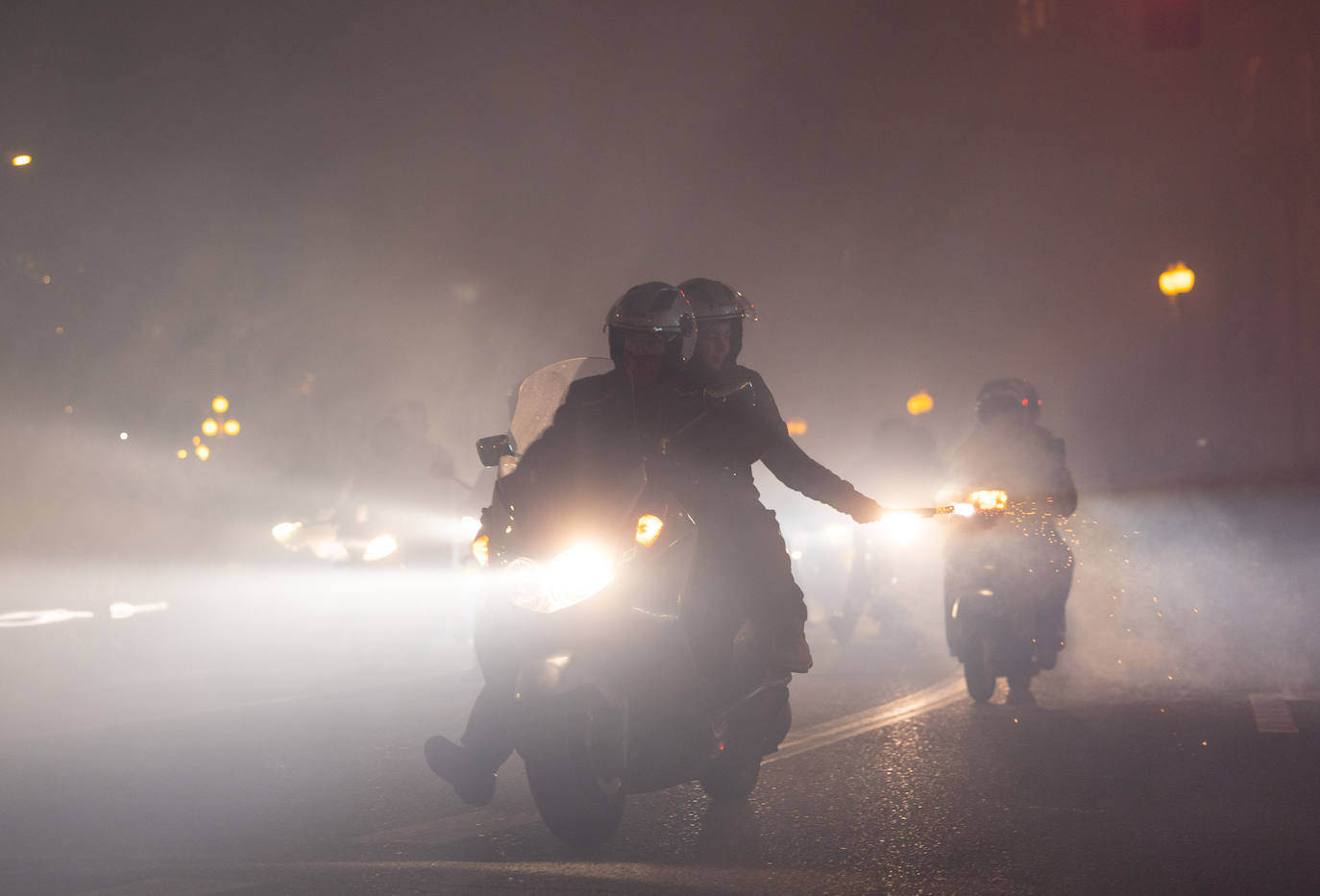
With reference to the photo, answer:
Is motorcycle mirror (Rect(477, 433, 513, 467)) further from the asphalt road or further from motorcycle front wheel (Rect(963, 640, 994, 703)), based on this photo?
motorcycle front wheel (Rect(963, 640, 994, 703))

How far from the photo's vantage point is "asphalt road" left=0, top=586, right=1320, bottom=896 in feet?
14.7

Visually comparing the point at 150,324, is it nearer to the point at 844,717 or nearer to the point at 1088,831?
the point at 844,717

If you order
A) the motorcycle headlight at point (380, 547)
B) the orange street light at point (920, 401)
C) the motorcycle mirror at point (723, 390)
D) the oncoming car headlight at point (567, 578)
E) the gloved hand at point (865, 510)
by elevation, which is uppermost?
the orange street light at point (920, 401)

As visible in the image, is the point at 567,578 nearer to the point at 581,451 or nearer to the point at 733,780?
the point at 581,451

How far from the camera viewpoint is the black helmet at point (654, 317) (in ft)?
17.1

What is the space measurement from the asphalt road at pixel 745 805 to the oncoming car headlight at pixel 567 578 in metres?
0.85

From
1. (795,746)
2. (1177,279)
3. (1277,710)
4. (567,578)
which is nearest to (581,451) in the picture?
(567,578)

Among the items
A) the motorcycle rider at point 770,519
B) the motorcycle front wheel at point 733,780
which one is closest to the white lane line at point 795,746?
the motorcycle front wheel at point 733,780

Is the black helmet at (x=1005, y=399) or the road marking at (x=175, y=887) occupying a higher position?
the black helmet at (x=1005, y=399)

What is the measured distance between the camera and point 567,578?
4.66 metres

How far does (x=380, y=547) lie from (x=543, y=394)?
777 cm

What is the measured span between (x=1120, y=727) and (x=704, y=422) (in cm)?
367

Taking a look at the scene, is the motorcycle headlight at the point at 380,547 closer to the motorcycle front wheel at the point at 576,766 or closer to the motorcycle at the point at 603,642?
the motorcycle at the point at 603,642

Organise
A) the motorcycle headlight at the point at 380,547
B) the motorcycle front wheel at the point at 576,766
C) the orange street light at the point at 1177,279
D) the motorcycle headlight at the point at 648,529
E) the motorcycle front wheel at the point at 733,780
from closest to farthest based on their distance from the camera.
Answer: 1. the motorcycle front wheel at the point at 576,766
2. the motorcycle headlight at the point at 648,529
3. the motorcycle front wheel at the point at 733,780
4. the motorcycle headlight at the point at 380,547
5. the orange street light at the point at 1177,279
